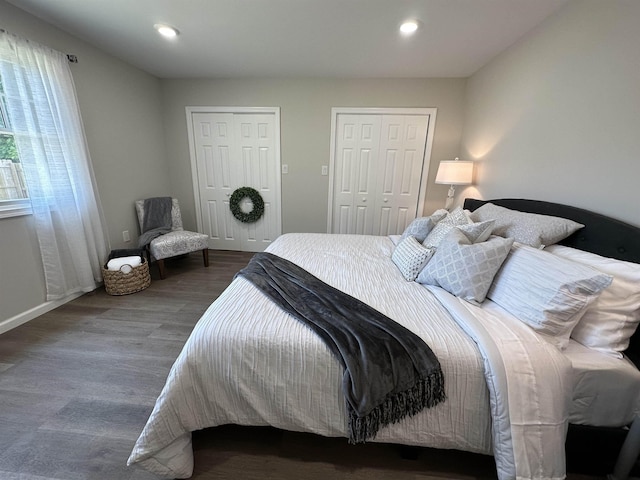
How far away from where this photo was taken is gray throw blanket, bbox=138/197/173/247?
308 centimetres

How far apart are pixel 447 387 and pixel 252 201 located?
329cm

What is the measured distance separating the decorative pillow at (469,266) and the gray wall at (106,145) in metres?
3.19

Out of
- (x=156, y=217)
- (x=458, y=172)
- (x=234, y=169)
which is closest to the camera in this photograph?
(x=458, y=172)

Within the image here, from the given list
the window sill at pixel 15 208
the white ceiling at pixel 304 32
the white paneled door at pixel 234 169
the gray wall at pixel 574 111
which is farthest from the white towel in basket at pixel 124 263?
the gray wall at pixel 574 111

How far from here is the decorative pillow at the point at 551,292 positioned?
97 centimetres

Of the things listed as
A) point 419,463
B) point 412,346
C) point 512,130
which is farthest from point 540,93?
point 419,463

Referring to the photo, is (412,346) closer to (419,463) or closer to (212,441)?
(419,463)

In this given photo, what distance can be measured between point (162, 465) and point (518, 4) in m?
3.31

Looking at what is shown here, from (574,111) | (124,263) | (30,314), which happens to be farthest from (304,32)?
(30,314)

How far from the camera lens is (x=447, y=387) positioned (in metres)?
0.96

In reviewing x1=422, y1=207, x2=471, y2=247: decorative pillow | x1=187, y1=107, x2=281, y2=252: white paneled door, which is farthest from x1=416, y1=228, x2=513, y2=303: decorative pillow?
x1=187, y1=107, x2=281, y2=252: white paneled door

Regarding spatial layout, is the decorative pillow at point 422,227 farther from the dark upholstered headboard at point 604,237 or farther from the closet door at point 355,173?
the closet door at point 355,173

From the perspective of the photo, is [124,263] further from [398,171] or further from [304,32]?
[398,171]

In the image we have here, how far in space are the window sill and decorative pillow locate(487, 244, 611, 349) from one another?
11.3 feet
